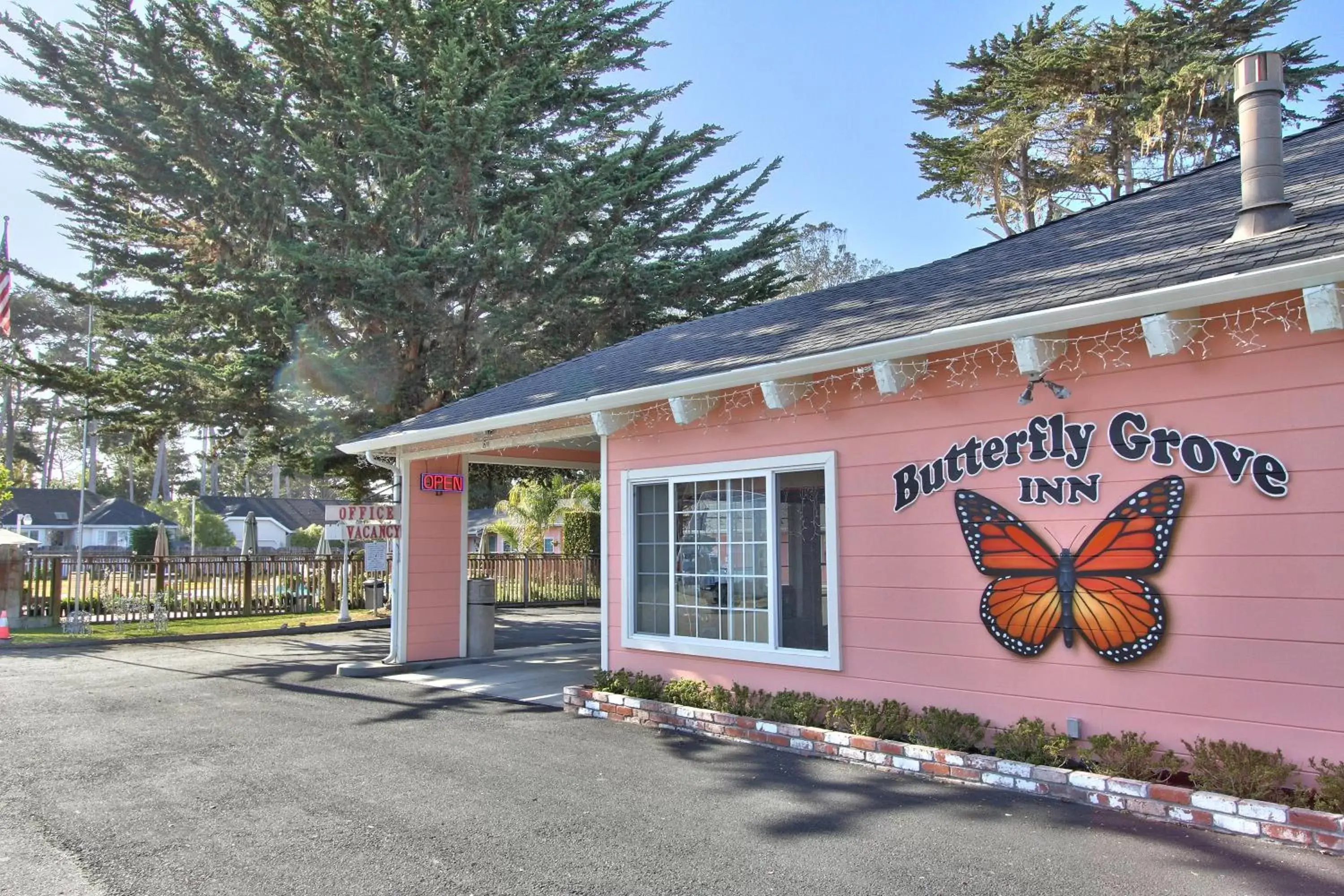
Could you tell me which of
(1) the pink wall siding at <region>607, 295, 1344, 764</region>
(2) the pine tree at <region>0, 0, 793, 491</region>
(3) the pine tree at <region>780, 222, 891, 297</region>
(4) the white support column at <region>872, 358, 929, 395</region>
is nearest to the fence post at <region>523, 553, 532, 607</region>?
(2) the pine tree at <region>0, 0, 793, 491</region>

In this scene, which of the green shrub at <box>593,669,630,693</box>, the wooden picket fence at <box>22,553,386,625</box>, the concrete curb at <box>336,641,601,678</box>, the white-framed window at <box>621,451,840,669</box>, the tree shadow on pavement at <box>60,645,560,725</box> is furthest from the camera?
the wooden picket fence at <box>22,553,386,625</box>

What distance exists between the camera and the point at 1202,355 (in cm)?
540

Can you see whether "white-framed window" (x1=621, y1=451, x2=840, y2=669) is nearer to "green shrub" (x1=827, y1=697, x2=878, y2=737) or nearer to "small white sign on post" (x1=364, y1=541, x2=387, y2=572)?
"green shrub" (x1=827, y1=697, x2=878, y2=737)

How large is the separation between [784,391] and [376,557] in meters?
8.88

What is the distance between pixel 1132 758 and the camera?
5.30 meters

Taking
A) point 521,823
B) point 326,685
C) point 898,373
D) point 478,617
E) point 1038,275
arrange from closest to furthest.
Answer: point 521,823 < point 898,373 < point 1038,275 < point 326,685 < point 478,617

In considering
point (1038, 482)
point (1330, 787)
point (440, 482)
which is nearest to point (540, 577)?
point (440, 482)

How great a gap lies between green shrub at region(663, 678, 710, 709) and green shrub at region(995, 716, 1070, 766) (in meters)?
2.62

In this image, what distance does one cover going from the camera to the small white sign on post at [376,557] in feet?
45.8

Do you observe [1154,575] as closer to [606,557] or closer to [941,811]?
[941,811]

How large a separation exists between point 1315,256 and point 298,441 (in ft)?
55.3

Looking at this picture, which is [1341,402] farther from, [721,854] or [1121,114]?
[1121,114]

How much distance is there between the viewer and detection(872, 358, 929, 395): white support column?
21.4ft

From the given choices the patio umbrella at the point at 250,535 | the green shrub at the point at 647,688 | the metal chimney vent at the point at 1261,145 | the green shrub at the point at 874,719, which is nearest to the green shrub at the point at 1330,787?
the green shrub at the point at 874,719
